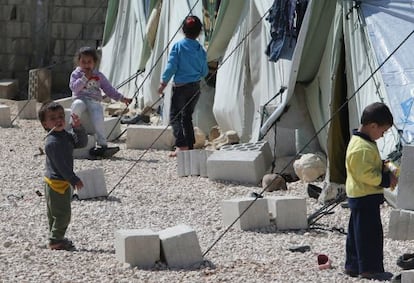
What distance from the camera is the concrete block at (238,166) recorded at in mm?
10680

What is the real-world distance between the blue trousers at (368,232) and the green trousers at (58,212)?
1.99m

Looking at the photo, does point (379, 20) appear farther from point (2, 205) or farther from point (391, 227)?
point (2, 205)

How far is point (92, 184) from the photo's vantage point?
9.89 meters

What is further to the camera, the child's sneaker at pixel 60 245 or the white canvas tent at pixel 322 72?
the white canvas tent at pixel 322 72

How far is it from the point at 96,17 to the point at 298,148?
10439 mm

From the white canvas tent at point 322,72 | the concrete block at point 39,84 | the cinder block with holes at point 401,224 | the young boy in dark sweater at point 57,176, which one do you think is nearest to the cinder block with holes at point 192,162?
the white canvas tent at point 322,72

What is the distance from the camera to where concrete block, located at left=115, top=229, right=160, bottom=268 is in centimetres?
735

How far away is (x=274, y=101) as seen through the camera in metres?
11.5

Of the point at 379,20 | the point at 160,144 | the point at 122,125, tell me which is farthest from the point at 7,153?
the point at 379,20

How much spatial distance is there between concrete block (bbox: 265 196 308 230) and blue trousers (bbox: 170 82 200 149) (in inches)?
142

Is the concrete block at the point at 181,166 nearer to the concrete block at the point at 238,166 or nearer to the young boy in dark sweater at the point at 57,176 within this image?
the concrete block at the point at 238,166

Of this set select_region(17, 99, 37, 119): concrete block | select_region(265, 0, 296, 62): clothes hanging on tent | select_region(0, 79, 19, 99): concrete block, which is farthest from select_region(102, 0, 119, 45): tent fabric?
select_region(265, 0, 296, 62): clothes hanging on tent

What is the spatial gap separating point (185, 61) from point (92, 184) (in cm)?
260

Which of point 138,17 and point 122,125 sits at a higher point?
point 138,17
